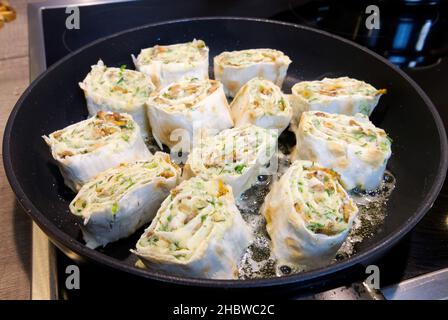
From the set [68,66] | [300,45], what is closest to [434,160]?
[300,45]

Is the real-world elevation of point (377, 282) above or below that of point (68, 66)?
below

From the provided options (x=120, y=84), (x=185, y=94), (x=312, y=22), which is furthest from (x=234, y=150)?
(x=312, y=22)

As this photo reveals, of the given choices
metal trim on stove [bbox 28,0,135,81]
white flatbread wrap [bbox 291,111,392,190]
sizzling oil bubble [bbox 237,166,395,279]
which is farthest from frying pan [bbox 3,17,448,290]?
metal trim on stove [bbox 28,0,135,81]

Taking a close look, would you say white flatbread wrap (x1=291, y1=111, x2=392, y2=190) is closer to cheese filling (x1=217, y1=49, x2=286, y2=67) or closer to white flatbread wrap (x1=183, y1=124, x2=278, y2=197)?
white flatbread wrap (x1=183, y1=124, x2=278, y2=197)

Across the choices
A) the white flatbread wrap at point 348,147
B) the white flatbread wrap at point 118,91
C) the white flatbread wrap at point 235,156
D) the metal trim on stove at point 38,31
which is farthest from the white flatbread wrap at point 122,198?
the metal trim on stove at point 38,31

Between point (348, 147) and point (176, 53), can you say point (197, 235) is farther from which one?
point (176, 53)
